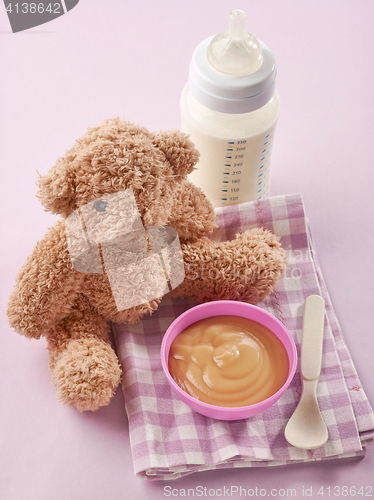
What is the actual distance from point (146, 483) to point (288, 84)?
3.27ft

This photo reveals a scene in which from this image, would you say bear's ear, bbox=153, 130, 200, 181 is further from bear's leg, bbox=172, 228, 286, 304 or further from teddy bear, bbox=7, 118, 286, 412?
bear's leg, bbox=172, 228, 286, 304

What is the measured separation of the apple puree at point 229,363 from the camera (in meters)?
0.73

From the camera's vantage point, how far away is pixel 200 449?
0.75m

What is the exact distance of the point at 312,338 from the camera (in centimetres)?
83

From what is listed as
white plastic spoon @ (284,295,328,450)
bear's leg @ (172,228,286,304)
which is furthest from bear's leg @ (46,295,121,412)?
white plastic spoon @ (284,295,328,450)

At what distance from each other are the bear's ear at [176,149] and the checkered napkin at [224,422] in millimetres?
253

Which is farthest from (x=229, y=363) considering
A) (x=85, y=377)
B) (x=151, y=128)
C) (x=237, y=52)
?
(x=151, y=128)

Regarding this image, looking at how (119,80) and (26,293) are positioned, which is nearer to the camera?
(26,293)

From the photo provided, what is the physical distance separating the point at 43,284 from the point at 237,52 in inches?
17.9

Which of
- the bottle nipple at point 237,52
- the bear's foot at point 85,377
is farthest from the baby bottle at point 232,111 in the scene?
the bear's foot at point 85,377

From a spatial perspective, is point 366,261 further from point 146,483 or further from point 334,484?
point 146,483

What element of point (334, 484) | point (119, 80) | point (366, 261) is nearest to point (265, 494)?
point (334, 484)

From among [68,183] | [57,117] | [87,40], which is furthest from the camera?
[87,40]

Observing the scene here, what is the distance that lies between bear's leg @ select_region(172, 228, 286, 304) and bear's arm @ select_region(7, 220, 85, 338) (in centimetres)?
19
